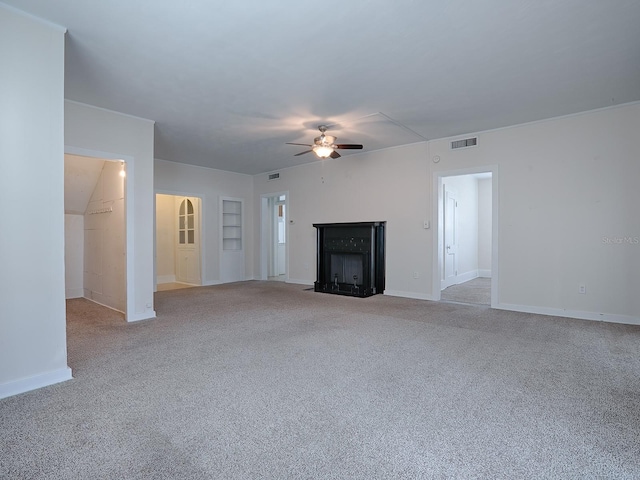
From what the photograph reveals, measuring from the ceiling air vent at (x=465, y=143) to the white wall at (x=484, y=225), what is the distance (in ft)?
14.4

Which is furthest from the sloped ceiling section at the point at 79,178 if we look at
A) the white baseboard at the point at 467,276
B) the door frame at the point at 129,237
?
the white baseboard at the point at 467,276

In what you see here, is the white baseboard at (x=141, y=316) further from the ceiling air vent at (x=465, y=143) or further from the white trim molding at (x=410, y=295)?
the ceiling air vent at (x=465, y=143)

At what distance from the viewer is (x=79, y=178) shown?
214 inches

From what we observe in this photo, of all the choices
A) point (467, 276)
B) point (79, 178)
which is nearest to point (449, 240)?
point (467, 276)

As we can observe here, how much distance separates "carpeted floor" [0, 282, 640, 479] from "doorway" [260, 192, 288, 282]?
4.61 meters

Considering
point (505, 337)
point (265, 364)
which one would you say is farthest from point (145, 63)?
point (505, 337)

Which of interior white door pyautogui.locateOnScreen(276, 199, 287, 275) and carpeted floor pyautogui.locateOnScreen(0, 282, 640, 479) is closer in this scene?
carpeted floor pyautogui.locateOnScreen(0, 282, 640, 479)

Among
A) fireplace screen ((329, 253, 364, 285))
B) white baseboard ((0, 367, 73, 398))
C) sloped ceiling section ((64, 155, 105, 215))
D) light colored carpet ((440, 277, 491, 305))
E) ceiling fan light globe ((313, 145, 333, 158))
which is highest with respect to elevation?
ceiling fan light globe ((313, 145, 333, 158))

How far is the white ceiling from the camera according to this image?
2.47 m

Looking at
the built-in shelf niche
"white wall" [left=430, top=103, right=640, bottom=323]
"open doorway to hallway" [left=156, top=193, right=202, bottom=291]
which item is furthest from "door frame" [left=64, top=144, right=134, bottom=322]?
"white wall" [left=430, top=103, right=640, bottom=323]

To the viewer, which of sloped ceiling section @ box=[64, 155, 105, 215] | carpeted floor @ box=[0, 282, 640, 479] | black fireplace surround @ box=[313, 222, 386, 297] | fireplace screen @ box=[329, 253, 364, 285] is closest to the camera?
carpeted floor @ box=[0, 282, 640, 479]

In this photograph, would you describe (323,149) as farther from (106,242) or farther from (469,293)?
(469,293)

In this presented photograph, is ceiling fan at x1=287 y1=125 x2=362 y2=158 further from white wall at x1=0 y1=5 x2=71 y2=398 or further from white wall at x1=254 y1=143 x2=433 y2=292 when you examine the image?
white wall at x1=0 y1=5 x2=71 y2=398

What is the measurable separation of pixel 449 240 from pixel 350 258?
2276 millimetres
